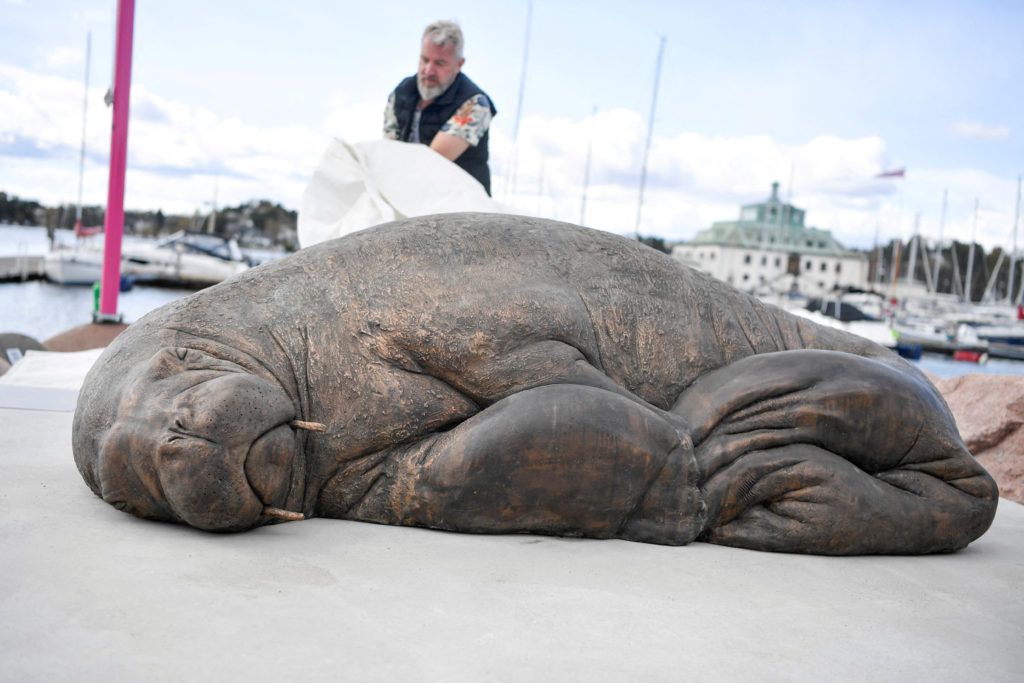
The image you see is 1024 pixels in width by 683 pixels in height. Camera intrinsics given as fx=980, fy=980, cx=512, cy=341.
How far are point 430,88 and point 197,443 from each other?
13.4 feet

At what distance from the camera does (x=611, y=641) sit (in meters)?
2.60

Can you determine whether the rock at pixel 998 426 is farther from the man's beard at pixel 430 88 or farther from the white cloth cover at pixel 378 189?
the man's beard at pixel 430 88

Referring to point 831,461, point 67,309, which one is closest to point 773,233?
point 67,309

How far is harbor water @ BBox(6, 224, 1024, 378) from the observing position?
79.2 ft

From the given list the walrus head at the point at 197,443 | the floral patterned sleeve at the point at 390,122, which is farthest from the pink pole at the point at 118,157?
the walrus head at the point at 197,443

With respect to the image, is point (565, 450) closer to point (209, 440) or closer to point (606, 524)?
point (606, 524)

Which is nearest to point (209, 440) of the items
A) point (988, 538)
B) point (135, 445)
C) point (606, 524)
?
point (135, 445)

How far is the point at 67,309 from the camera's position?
1179 inches

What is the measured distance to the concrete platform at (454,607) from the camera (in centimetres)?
236

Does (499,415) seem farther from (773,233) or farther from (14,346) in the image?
(773,233)

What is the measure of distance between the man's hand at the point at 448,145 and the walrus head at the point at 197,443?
11.5 feet

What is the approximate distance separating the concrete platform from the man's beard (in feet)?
12.7

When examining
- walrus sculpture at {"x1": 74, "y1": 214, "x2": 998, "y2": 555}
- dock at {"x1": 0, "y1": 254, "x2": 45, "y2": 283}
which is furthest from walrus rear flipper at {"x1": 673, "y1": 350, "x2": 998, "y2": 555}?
dock at {"x1": 0, "y1": 254, "x2": 45, "y2": 283}

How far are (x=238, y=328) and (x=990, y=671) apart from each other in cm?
272
